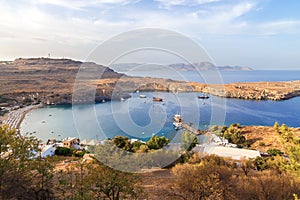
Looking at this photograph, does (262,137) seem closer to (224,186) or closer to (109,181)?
(224,186)

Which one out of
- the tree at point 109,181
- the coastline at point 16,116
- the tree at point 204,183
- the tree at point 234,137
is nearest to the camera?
the tree at point 109,181

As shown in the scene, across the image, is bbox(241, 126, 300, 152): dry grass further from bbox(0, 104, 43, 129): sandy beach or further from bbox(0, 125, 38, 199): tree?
bbox(0, 104, 43, 129): sandy beach

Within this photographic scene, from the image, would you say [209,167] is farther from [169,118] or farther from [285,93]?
[285,93]

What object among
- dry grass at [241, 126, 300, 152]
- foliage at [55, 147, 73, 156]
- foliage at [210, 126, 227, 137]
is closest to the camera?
foliage at [55, 147, 73, 156]

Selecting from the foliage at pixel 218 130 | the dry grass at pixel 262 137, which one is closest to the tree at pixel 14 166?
the dry grass at pixel 262 137

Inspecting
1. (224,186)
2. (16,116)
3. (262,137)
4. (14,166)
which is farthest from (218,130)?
(16,116)

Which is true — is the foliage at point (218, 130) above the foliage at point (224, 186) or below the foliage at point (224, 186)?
below

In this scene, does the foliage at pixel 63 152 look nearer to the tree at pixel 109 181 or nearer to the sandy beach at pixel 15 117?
the tree at pixel 109 181

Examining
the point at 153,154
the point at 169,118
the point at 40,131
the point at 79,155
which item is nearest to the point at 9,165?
the point at 153,154

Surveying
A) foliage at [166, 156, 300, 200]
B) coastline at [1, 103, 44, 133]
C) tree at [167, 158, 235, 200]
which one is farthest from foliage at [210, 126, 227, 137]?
coastline at [1, 103, 44, 133]
